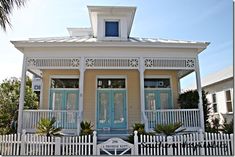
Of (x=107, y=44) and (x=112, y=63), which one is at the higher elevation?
(x=107, y=44)

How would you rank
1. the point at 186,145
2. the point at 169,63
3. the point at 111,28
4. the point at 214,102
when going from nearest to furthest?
the point at 186,145, the point at 169,63, the point at 111,28, the point at 214,102

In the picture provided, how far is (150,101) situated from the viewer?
38.9 feet

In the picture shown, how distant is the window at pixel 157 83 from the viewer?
12.1m

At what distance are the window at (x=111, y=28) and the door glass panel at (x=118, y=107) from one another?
340 cm

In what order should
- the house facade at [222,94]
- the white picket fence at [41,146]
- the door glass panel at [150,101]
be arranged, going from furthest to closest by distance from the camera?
the house facade at [222,94] → the door glass panel at [150,101] → the white picket fence at [41,146]

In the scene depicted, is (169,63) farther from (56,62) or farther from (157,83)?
(56,62)

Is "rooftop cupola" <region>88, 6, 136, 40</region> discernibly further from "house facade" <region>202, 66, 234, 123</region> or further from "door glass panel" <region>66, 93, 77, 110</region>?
"house facade" <region>202, 66, 234, 123</region>

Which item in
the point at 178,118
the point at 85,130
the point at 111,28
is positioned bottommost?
the point at 85,130

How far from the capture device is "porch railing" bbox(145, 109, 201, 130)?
9.70 metres

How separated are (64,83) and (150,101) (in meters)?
4.78

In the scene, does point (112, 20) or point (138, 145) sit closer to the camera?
point (138, 145)

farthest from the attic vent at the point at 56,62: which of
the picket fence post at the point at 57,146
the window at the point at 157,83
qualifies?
the window at the point at 157,83

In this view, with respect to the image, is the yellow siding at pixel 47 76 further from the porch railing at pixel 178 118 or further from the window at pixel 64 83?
the porch railing at pixel 178 118

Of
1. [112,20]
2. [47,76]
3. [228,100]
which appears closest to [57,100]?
[47,76]
